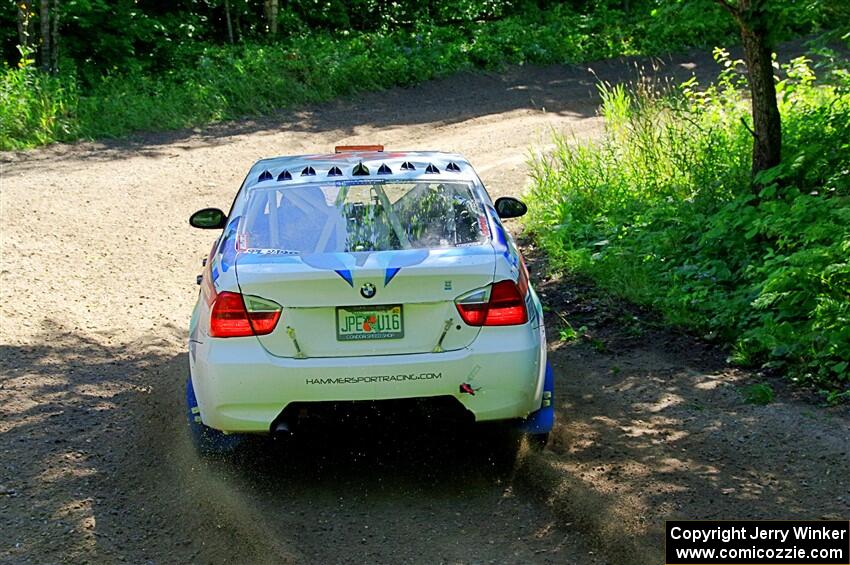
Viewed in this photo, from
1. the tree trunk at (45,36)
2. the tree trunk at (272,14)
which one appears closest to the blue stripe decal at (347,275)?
the tree trunk at (45,36)

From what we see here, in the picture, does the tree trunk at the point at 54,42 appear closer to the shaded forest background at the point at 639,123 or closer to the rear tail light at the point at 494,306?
the shaded forest background at the point at 639,123

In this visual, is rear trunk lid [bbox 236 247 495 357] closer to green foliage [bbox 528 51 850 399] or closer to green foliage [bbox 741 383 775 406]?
green foliage [bbox 741 383 775 406]

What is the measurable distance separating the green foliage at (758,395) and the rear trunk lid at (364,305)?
2.39 m

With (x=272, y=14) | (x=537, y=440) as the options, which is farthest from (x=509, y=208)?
(x=272, y=14)

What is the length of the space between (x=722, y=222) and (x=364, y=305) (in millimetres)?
5150

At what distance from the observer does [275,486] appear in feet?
19.0

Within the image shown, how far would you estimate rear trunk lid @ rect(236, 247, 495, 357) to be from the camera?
5281mm

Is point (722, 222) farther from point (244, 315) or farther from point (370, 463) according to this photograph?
point (244, 315)

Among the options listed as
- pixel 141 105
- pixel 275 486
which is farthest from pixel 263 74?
pixel 275 486

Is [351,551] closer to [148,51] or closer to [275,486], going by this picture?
[275,486]

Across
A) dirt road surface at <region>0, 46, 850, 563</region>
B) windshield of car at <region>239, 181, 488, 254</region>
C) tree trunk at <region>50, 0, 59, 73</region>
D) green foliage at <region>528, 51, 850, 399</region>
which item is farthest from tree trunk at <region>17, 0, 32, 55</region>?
windshield of car at <region>239, 181, 488, 254</region>

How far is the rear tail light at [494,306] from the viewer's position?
538cm

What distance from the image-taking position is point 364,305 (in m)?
5.30

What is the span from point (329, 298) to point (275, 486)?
119 centimetres
